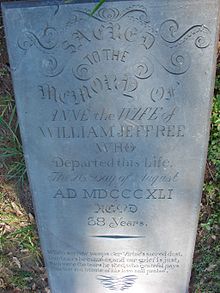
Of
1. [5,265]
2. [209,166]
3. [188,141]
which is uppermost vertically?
[188,141]

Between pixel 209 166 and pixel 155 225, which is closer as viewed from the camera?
pixel 155 225

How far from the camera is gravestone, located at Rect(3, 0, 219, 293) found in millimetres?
1378

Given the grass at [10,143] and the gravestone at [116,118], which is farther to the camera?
the grass at [10,143]

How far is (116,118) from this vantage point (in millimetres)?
1539

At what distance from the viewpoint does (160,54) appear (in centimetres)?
141

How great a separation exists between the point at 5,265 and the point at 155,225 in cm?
107

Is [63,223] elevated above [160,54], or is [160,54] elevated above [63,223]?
[160,54]

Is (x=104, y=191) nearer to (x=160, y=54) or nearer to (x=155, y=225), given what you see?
(x=155, y=225)

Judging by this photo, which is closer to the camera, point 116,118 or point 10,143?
point 116,118

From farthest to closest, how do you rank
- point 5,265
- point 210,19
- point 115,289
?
point 5,265 → point 115,289 → point 210,19

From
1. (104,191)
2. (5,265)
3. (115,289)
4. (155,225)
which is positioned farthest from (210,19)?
(5,265)

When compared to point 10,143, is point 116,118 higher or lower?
higher

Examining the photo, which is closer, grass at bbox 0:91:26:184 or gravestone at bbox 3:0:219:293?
gravestone at bbox 3:0:219:293

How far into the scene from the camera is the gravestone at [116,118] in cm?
138
